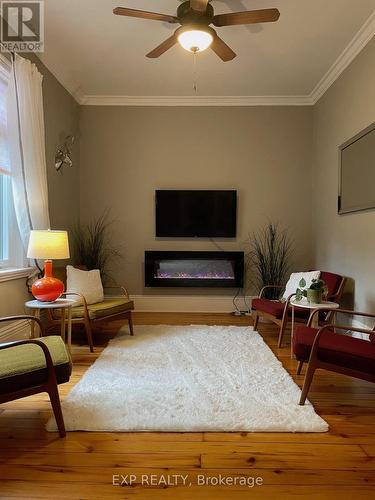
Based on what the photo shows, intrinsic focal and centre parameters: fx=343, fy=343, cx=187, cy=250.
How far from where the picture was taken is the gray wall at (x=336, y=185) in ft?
11.3

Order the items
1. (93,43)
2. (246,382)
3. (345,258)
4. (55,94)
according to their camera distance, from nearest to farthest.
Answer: (246,382)
(93,43)
(345,258)
(55,94)

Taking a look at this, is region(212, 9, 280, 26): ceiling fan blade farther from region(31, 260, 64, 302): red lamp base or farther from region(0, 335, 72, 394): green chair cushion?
region(0, 335, 72, 394): green chair cushion

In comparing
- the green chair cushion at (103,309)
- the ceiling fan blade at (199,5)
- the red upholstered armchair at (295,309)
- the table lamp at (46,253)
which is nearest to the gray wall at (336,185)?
the red upholstered armchair at (295,309)

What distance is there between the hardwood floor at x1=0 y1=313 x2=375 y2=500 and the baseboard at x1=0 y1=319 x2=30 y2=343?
42.6 inches

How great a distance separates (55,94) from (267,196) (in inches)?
128

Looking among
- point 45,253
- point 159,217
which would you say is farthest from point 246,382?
point 159,217

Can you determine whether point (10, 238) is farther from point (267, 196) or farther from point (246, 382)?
point (267, 196)

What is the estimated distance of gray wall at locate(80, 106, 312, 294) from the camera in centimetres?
524

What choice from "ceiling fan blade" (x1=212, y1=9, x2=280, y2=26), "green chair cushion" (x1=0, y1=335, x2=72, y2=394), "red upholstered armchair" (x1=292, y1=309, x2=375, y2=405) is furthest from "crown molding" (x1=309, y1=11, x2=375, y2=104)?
"green chair cushion" (x1=0, y1=335, x2=72, y2=394)

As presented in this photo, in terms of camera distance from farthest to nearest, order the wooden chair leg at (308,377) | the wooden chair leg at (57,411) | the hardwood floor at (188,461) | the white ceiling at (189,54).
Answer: the white ceiling at (189,54) < the wooden chair leg at (308,377) < the wooden chair leg at (57,411) < the hardwood floor at (188,461)

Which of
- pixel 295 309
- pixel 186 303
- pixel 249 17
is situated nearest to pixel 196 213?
pixel 186 303

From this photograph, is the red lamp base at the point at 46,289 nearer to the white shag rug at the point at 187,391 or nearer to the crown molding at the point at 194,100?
the white shag rug at the point at 187,391

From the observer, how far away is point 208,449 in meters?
1.88

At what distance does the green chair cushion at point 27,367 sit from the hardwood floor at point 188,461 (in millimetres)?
347
